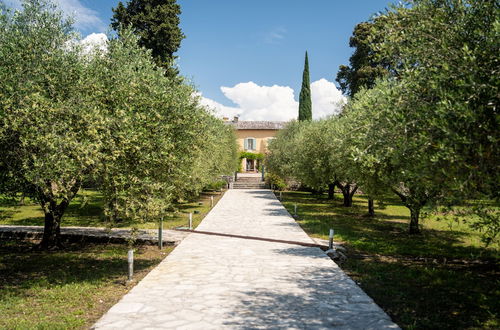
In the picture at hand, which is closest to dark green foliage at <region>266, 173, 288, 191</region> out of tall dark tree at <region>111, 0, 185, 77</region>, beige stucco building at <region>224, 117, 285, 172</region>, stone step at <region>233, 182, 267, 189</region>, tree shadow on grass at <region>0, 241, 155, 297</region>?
stone step at <region>233, 182, 267, 189</region>

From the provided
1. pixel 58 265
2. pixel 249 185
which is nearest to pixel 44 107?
pixel 58 265

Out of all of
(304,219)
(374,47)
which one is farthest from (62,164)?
(304,219)

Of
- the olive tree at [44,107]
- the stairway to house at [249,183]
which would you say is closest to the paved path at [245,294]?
the olive tree at [44,107]

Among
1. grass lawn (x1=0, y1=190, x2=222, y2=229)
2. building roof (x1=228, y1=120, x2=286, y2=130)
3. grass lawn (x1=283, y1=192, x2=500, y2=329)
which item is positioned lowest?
grass lawn (x1=283, y1=192, x2=500, y2=329)

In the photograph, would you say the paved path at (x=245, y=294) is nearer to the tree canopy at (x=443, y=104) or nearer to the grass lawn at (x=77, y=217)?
the tree canopy at (x=443, y=104)

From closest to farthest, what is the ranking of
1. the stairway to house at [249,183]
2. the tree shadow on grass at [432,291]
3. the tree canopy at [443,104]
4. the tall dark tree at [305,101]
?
1. the tree canopy at [443,104]
2. the tree shadow on grass at [432,291]
3. the stairway to house at [249,183]
4. the tall dark tree at [305,101]

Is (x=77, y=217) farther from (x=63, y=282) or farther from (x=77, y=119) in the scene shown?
(x=77, y=119)

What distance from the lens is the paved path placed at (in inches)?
275

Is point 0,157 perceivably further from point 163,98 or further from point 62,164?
point 163,98

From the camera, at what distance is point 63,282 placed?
394 inches

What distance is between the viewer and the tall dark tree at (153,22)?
2831 centimetres

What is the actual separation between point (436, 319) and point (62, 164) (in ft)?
26.1

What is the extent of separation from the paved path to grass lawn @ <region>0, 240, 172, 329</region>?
610 millimetres

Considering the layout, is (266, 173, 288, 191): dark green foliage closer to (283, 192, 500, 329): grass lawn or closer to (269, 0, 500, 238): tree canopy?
(283, 192, 500, 329): grass lawn
